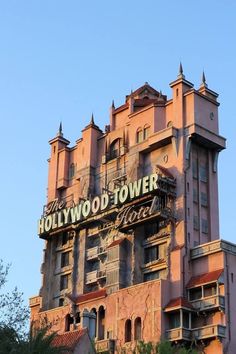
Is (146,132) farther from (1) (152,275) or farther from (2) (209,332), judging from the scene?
(2) (209,332)

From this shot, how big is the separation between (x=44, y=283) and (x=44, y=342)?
39788mm

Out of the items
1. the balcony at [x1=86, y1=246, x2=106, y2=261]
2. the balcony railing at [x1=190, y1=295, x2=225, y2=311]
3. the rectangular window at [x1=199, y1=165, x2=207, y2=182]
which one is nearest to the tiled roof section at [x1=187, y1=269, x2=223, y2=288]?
the balcony railing at [x1=190, y1=295, x2=225, y2=311]

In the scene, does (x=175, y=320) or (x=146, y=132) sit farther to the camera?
(x=146, y=132)

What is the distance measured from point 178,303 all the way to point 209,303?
91.6 inches

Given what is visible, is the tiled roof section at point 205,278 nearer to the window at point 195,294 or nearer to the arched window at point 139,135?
the window at point 195,294

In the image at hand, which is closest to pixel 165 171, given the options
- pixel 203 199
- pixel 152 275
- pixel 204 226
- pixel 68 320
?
pixel 203 199

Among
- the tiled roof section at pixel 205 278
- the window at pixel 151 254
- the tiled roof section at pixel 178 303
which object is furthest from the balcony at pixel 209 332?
the window at pixel 151 254

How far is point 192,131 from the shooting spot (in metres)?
63.5

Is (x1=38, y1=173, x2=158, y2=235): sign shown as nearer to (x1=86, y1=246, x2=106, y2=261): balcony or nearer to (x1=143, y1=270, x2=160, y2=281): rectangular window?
(x1=86, y1=246, x2=106, y2=261): balcony

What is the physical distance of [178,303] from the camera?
57500 mm

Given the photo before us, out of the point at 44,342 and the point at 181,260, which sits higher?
the point at 181,260

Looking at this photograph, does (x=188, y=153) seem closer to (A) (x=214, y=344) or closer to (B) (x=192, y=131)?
(B) (x=192, y=131)

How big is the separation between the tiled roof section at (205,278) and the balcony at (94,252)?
36.4ft

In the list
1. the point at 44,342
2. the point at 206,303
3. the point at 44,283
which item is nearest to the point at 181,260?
the point at 206,303
